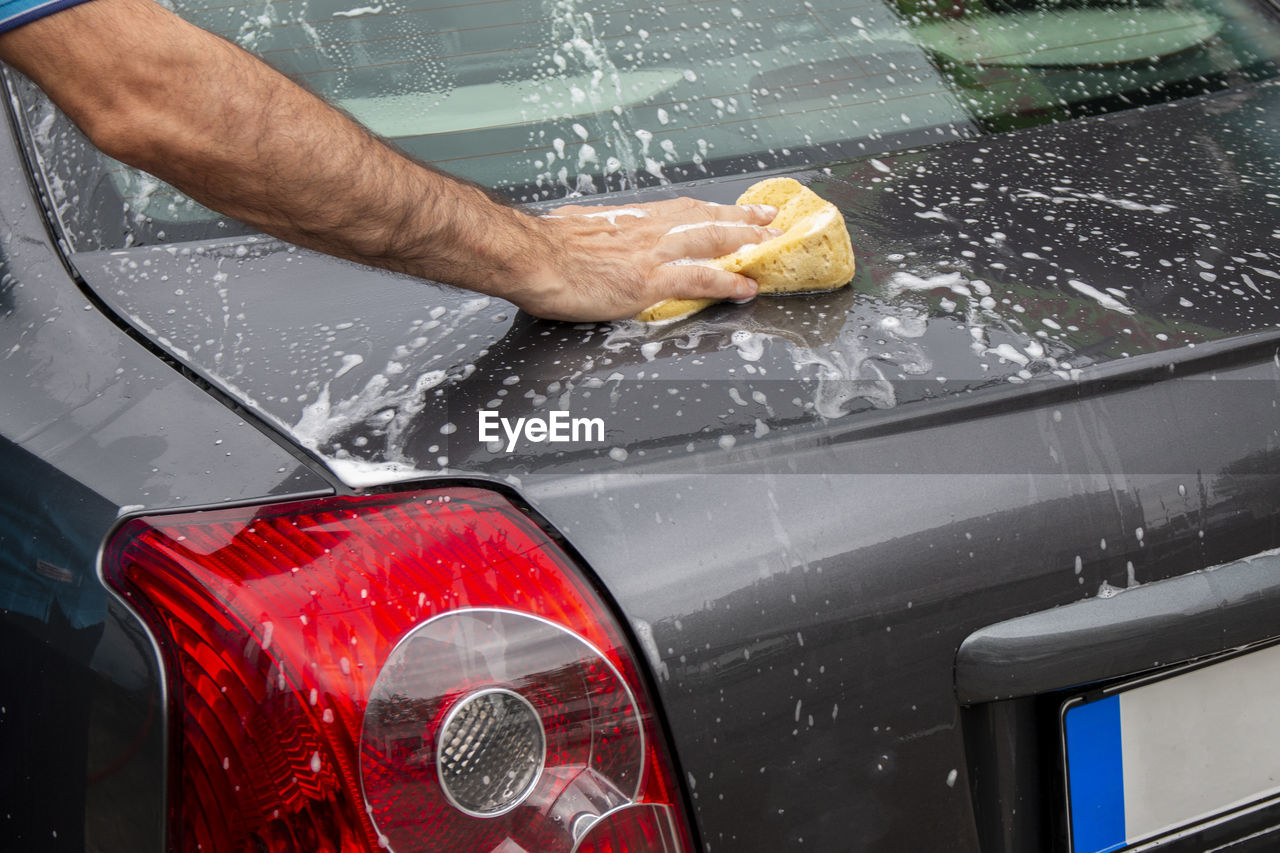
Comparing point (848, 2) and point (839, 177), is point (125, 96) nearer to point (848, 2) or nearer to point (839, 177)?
point (839, 177)

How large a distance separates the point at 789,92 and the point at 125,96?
1063mm

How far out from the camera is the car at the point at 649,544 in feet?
3.28

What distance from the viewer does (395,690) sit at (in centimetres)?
98

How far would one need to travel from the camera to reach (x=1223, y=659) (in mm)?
1274

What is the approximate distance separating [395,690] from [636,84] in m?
1.16

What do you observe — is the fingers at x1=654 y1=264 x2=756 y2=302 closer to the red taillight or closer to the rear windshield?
the rear windshield

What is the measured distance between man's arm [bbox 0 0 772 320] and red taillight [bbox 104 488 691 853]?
0.45 metres

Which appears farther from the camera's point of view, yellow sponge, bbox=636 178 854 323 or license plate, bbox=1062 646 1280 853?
yellow sponge, bbox=636 178 854 323

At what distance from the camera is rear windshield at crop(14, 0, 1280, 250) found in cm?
167
